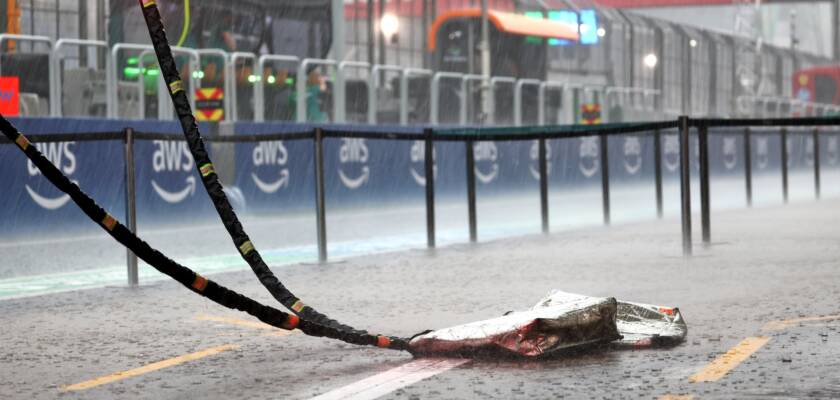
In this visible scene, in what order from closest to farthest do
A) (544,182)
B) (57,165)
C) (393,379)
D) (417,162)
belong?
→ 1. (393,379)
2. (544,182)
3. (57,165)
4. (417,162)

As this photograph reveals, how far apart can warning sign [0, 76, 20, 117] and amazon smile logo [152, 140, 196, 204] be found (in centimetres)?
185

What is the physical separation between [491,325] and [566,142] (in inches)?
809

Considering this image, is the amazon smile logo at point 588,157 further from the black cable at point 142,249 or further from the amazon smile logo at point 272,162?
the black cable at point 142,249

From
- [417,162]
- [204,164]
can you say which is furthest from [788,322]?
[417,162]

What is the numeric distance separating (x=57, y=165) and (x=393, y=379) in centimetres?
1047

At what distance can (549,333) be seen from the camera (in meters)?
6.09

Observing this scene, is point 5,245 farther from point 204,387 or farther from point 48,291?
point 204,387

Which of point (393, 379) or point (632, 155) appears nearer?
point (393, 379)

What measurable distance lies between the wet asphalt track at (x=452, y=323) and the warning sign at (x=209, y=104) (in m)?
7.31

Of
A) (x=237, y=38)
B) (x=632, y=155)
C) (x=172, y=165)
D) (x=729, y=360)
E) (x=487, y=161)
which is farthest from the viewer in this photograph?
(x=632, y=155)

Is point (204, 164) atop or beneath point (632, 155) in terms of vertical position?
beneath

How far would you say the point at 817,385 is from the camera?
5285 mm

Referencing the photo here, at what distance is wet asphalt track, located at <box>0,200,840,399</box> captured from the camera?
18.0 ft

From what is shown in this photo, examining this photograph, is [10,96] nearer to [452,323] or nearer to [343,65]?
[343,65]
